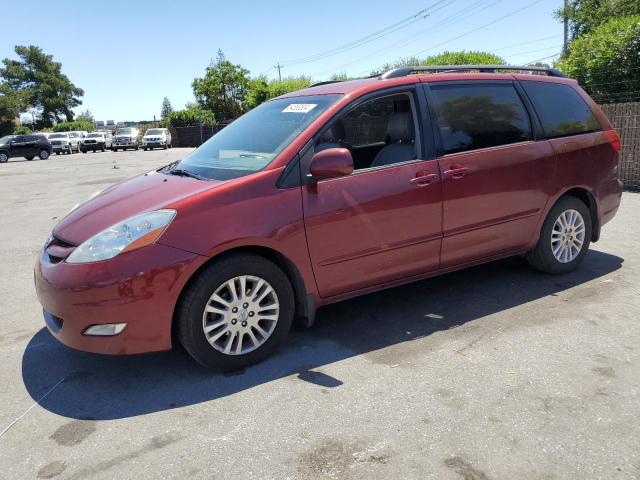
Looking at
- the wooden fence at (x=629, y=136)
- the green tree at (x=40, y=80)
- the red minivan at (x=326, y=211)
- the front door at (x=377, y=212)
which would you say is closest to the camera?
the red minivan at (x=326, y=211)

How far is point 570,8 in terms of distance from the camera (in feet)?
101

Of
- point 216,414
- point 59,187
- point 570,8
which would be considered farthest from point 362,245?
point 570,8

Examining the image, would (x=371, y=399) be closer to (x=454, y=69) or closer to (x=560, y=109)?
(x=454, y=69)

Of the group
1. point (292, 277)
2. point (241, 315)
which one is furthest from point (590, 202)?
point (241, 315)

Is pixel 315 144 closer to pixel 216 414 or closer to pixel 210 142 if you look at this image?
pixel 210 142

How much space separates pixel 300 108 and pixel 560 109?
7.98ft

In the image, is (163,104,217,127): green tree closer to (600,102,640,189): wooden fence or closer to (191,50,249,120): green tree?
(191,50,249,120): green tree

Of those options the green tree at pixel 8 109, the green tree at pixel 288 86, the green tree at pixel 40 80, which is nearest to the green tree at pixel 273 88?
the green tree at pixel 288 86

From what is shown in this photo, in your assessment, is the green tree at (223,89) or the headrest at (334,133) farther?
the green tree at (223,89)

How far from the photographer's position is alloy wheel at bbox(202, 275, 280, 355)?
3330 mm

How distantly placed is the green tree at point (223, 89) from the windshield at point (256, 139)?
38971 millimetres

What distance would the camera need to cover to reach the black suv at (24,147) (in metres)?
32.7

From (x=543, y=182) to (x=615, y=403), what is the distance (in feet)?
7.20

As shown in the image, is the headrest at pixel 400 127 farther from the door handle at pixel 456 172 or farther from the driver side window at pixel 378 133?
the door handle at pixel 456 172
